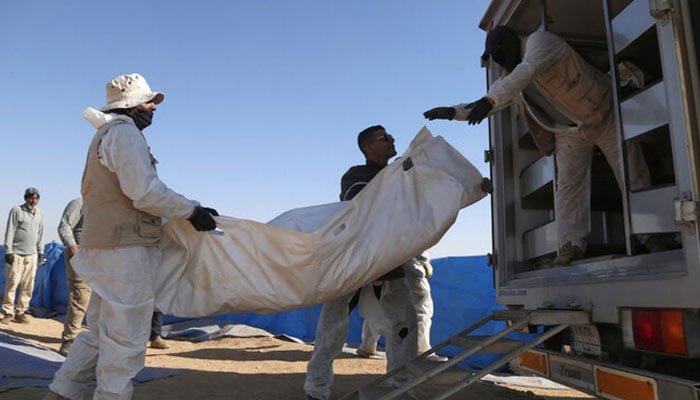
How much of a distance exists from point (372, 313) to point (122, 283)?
153 cm

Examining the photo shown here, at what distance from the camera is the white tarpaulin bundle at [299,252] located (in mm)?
2676

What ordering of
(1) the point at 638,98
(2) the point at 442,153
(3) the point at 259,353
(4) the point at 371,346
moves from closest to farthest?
(1) the point at 638,98, (2) the point at 442,153, (4) the point at 371,346, (3) the point at 259,353

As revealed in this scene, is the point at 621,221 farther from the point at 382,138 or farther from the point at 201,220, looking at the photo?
the point at 201,220

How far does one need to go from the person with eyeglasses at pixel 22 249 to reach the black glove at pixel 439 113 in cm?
688

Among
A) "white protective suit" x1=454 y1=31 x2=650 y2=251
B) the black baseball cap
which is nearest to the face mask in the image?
"white protective suit" x1=454 y1=31 x2=650 y2=251

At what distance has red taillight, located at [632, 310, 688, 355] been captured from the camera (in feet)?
5.59

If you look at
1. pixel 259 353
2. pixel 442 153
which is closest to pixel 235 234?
pixel 442 153

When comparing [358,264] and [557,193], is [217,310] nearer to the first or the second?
[358,264]

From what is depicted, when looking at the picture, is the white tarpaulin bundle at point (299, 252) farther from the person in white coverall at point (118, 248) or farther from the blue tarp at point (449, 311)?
the blue tarp at point (449, 311)

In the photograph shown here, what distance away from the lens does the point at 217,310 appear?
2.71m

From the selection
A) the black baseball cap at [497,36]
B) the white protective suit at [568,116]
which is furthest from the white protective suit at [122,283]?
the black baseball cap at [497,36]

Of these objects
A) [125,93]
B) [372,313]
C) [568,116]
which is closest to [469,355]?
[372,313]

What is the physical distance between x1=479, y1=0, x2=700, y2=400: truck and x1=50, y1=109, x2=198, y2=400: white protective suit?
195 cm

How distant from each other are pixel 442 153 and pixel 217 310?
1481 mm
